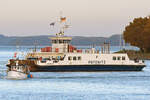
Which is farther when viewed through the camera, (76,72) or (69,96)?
(76,72)

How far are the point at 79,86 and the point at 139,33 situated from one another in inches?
3723

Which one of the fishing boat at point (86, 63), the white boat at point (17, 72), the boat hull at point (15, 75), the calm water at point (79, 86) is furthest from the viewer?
the fishing boat at point (86, 63)

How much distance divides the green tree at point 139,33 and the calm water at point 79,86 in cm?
6677

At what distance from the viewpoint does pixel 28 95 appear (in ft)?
216

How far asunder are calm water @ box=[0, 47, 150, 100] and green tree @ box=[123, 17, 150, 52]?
66766 millimetres

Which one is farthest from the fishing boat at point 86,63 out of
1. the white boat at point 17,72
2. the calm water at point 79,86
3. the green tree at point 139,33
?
the green tree at point 139,33

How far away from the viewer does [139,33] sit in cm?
16912

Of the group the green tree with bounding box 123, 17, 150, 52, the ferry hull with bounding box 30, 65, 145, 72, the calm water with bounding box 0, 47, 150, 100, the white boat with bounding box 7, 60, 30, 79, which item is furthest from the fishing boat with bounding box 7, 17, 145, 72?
the green tree with bounding box 123, 17, 150, 52

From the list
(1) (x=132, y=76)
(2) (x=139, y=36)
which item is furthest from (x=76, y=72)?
(2) (x=139, y=36)

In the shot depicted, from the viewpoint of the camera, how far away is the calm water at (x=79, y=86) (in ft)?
213

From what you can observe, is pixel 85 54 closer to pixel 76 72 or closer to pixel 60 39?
pixel 76 72

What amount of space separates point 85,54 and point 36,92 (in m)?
32.1

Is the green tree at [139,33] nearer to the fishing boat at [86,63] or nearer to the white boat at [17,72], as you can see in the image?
the fishing boat at [86,63]

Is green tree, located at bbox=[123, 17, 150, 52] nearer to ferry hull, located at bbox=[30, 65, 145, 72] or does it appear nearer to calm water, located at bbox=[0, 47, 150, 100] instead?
ferry hull, located at bbox=[30, 65, 145, 72]
